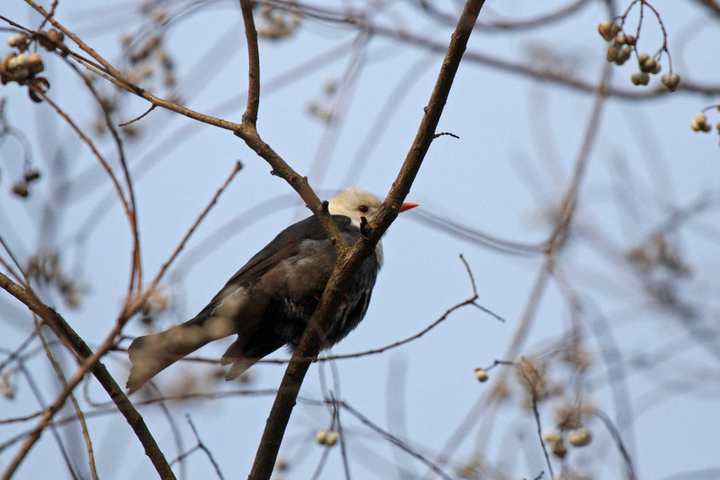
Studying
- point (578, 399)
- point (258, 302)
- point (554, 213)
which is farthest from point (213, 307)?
point (554, 213)

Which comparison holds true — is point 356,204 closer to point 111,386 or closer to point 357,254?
point 357,254

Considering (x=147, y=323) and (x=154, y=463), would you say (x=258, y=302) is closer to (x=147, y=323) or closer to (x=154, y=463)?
(x=147, y=323)

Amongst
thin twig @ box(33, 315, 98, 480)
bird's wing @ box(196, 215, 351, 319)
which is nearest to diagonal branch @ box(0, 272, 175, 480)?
thin twig @ box(33, 315, 98, 480)

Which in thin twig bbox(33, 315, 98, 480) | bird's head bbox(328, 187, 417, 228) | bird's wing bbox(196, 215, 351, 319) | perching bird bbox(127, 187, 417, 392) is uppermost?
bird's head bbox(328, 187, 417, 228)

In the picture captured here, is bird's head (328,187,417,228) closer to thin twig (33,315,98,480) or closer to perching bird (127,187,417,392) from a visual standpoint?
perching bird (127,187,417,392)

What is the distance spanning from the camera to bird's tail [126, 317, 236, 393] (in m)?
3.34

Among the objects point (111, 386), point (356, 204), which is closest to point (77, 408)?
point (111, 386)

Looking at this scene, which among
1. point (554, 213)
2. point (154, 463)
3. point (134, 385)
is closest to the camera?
point (154, 463)

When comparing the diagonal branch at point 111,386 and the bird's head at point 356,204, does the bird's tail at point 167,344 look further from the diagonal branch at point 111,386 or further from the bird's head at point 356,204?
the bird's head at point 356,204

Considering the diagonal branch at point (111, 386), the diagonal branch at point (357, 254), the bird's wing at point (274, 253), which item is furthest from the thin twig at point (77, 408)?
the bird's wing at point (274, 253)

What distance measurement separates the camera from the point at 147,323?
404 centimetres

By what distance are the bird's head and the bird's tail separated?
6.18ft

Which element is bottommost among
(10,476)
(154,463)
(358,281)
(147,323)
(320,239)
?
(10,476)

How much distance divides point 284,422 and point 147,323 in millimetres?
1205
